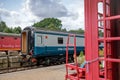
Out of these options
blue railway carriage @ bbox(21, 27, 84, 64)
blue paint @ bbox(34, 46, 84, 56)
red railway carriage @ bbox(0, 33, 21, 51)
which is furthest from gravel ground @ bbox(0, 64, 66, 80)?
red railway carriage @ bbox(0, 33, 21, 51)

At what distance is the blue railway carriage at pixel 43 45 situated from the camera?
18.8 metres

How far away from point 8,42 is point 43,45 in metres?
13.2

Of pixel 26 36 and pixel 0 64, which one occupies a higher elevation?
pixel 26 36

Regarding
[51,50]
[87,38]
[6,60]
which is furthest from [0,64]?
[87,38]

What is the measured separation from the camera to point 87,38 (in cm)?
321

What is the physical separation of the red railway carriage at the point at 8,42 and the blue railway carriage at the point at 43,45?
1034cm

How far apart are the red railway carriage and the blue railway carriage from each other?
10.3 meters

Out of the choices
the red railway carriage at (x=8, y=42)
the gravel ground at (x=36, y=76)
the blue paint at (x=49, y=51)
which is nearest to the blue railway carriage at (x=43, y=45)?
the blue paint at (x=49, y=51)

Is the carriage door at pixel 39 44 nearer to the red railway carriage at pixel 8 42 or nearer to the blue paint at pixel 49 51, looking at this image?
the blue paint at pixel 49 51

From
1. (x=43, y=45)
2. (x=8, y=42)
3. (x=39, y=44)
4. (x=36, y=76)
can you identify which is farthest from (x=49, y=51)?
(x=8, y=42)

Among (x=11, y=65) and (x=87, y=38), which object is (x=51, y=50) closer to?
(x=11, y=65)

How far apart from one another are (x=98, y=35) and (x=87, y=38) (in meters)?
0.19

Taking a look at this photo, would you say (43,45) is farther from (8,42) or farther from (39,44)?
(8,42)

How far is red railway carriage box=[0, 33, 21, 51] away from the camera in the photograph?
98.6ft
